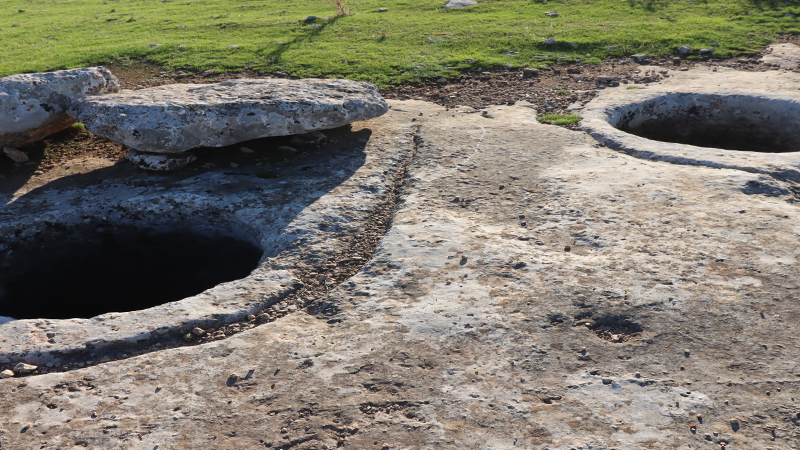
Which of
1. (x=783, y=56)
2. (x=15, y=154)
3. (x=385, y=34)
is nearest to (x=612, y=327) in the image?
(x=15, y=154)

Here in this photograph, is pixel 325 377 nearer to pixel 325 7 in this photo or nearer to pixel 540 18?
pixel 540 18

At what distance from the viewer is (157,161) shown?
24.8 ft

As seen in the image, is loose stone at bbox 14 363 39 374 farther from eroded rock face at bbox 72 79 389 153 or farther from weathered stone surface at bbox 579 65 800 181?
weathered stone surface at bbox 579 65 800 181

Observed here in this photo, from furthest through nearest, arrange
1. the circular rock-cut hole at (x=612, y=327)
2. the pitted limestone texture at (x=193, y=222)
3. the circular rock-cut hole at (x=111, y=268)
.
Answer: the circular rock-cut hole at (x=111, y=268)
the pitted limestone texture at (x=193, y=222)
the circular rock-cut hole at (x=612, y=327)

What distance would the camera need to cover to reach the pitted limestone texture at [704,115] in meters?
8.82

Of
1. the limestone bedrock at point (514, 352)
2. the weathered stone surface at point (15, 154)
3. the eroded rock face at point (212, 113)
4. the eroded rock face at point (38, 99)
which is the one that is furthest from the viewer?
the weathered stone surface at point (15, 154)

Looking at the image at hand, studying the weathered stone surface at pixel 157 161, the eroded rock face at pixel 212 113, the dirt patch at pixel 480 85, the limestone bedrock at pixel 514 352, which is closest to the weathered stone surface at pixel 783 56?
the dirt patch at pixel 480 85

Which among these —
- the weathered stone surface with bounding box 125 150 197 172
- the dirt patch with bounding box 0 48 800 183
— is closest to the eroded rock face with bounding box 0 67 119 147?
the dirt patch with bounding box 0 48 800 183

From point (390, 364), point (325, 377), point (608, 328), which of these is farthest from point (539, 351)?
point (325, 377)

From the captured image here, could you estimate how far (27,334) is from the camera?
4875 mm

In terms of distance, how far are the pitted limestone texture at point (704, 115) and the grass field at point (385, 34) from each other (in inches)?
106

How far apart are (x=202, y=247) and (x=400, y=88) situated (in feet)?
15.3

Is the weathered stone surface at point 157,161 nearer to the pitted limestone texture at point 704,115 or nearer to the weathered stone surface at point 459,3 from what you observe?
the pitted limestone texture at point 704,115

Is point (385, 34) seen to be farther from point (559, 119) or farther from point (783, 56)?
point (783, 56)
